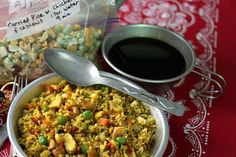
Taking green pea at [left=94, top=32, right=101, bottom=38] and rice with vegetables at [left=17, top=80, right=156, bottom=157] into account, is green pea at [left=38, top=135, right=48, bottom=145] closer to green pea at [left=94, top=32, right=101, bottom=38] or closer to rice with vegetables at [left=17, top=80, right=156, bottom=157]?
rice with vegetables at [left=17, top=80, right=156, bottom=157]

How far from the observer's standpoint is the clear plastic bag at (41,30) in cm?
Answer: 96

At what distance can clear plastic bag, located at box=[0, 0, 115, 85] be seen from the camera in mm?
965

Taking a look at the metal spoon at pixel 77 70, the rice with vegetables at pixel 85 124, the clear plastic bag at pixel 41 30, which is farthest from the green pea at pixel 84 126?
the clear plastic bag at pixel 41 30

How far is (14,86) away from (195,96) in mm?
473

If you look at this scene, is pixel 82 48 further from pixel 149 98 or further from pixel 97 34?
pixel 149 98

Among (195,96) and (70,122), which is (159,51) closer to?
(195,96)

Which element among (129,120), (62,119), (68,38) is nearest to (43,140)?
(62,119)

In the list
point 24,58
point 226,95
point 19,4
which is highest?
point 19,4

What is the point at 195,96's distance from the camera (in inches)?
43.9

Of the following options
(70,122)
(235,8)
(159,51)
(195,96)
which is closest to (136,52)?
(159,51)

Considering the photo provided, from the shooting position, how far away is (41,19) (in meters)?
0.98

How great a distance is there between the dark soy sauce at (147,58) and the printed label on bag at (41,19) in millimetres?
165

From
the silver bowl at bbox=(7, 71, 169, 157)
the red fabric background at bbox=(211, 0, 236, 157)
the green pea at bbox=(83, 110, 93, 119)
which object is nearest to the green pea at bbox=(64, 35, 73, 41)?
the silver bowl at bbox=(7, 71, 169, 157)

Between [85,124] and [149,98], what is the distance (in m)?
0.15
